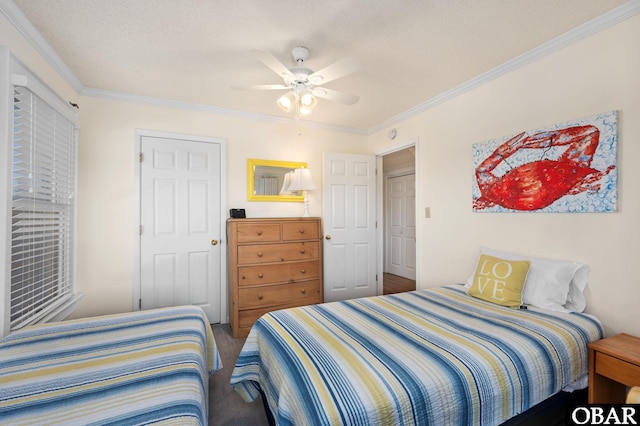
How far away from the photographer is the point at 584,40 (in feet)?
6.22

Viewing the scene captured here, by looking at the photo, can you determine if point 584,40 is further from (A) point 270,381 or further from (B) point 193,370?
(B) point 193,370

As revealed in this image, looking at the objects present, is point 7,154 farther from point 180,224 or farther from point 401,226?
point 401,226

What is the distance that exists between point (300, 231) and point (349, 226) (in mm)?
785

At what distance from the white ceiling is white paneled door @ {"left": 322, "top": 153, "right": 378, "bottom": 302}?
117cm

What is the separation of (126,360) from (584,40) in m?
3.27

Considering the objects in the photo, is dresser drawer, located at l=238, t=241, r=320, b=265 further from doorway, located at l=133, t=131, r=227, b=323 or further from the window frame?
the window frame

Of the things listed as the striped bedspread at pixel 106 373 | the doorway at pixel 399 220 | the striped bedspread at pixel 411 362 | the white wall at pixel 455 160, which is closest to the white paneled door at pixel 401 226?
the doorway at pixel 399 220

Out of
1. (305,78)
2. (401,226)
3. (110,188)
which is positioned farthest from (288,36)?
(401,226)

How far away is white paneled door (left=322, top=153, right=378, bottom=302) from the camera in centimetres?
360

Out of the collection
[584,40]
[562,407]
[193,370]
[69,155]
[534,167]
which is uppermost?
[584,40]

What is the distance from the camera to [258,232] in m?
3.01

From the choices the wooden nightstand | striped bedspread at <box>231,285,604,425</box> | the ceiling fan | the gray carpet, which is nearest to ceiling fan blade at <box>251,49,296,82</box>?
the ceiling fan

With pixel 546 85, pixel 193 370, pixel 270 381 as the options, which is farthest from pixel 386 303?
pixel 546 85

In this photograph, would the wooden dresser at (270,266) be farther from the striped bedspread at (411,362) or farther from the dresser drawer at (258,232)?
the striped bedspread at (411,362)
